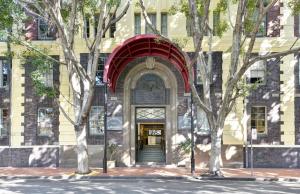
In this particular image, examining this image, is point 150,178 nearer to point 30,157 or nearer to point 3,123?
point 30,157

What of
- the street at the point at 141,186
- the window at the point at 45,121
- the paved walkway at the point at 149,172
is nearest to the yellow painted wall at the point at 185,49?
the window at the point at 45,121

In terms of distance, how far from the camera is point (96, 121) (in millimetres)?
23922

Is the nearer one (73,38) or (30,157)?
(73,38)

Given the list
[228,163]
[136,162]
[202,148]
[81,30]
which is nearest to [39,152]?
[136,162]

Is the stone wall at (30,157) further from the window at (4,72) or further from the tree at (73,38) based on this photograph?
the tree at (73,38)

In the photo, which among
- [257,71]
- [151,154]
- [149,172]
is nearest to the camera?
[149,172]

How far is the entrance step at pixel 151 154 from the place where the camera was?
24266 millimetres

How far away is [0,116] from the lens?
24.0 m

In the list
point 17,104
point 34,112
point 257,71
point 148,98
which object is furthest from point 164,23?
point 17,104

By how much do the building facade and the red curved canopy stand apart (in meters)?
0.08

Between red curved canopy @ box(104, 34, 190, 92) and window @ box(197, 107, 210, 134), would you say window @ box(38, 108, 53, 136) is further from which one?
window @ box(197, 107, 210, 134)

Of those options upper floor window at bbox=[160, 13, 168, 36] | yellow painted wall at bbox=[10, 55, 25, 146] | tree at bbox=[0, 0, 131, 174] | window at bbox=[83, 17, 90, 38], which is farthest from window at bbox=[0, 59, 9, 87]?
upper floor window at bbox=[160, 13, 168, 36]

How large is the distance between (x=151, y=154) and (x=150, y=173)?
3.81 m

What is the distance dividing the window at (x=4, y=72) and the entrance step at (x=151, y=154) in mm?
8913
